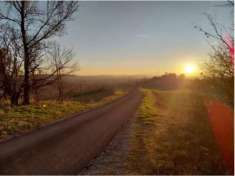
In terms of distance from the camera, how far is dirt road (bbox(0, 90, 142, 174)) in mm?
7078

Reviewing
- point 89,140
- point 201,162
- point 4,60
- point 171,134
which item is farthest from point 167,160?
point 4,60

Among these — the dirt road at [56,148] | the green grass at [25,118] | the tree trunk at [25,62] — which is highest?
the tree trunk at [25,62]

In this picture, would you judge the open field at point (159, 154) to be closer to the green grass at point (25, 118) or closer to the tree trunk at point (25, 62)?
the green grass at point (25, 118)

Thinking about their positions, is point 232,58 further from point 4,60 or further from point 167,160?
point 4,60

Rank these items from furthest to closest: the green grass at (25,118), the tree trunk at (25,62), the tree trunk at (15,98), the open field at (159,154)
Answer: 1. the tree trunk at (15,98)
2. the tree trunk at (25,62)
3. the green grass at (25,118)
4. the open field at (159,154)

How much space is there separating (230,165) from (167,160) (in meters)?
2.35

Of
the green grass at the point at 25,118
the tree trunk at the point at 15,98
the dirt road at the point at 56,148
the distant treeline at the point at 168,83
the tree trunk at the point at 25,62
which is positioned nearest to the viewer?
the dirt road at the point at 56,148

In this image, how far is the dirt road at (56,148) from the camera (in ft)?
23.2

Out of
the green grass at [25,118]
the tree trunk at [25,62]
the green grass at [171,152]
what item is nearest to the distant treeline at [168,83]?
the tree trunk at [25,62]

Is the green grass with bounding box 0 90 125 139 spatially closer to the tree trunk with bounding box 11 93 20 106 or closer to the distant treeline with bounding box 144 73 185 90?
the tree trunk with bounding box 11 93 20 106

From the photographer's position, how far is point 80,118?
14.8 m

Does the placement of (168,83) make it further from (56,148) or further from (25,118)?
(56,148)

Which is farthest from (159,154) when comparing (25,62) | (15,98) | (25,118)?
(15,98)

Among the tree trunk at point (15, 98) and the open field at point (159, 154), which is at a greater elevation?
the tree trunk at point (15, 98)
